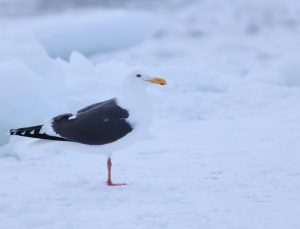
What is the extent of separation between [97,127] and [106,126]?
2.6 inches

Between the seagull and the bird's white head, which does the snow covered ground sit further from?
the bird's white head

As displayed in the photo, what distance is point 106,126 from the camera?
169 inches

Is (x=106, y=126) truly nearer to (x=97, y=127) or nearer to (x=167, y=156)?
(x=97, y=127)

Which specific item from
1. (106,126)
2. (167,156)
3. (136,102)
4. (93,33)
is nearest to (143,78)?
(136,102)

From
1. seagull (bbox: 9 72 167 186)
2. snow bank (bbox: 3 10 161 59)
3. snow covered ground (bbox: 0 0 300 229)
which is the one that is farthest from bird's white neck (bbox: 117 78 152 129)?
snow bank (bbox: 3 10 161 59)

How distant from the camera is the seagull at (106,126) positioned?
426 centimetres

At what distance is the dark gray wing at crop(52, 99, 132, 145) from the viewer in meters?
4.27

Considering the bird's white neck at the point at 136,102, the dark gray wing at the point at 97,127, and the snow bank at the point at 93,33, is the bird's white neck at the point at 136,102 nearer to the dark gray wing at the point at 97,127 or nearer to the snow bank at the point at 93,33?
the dark gray wing at the point at 97,127

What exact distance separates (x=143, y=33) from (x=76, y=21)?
67.6 inches

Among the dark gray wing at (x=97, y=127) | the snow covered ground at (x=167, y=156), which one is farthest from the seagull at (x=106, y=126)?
A: the snow covered ground at (x=167, y=156)

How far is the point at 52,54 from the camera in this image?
1142 cm

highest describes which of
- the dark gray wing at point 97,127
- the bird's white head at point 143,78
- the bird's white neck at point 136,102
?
the bird's white head at point 143,78

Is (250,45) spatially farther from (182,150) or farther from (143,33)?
(182,150)

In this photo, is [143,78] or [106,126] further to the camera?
[143,78]
